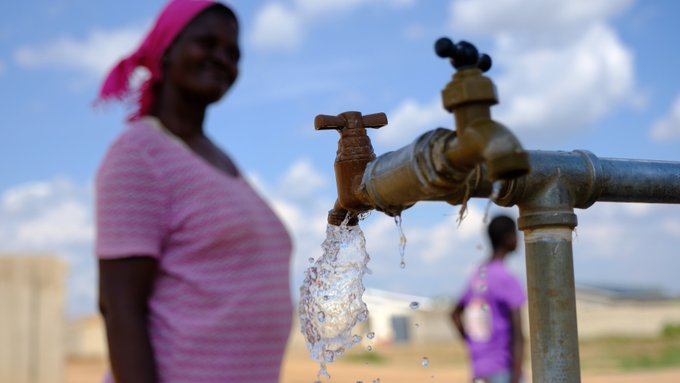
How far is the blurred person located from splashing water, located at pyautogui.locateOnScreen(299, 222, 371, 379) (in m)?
1.92

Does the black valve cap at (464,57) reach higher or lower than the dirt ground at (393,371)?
lower

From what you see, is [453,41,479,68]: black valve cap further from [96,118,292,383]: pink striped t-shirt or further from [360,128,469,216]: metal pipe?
[96,118,292,383]: pink striped t-shirt

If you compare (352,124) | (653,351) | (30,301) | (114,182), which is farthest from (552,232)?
(653,351)

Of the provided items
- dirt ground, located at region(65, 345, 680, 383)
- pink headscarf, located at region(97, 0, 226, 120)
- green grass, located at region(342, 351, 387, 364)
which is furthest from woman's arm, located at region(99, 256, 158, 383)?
green grass, located at region(342, 351, 387, 364)

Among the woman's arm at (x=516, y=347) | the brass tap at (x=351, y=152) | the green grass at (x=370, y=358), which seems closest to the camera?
the brass tap at (x=351, y=152)

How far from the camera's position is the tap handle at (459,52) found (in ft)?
4.84

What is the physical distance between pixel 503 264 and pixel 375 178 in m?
2.59

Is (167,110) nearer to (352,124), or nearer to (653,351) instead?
(352,124)

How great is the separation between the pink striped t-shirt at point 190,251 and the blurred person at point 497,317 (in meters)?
2.97

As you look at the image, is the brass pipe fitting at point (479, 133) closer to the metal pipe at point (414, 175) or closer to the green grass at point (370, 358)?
the metal pipe at point (414, 175)

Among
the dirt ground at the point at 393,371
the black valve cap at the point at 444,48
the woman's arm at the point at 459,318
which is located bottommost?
the woman's arm at the point at 459,318

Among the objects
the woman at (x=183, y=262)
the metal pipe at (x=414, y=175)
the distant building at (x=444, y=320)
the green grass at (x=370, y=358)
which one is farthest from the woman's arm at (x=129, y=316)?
the green grass at (x=370, y=358)

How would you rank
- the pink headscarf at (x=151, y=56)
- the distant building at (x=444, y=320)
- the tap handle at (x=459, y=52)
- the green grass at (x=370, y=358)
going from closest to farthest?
the pink headscarf at (x=151, y=56) < the tap handle at (x=459, y=52) < the green grass at (x=370, y=358) < the distant building at (x=444, y=320)

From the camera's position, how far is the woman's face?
4.52ft
